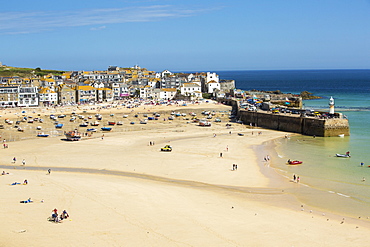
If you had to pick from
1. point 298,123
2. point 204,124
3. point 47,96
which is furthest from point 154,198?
point 47,96

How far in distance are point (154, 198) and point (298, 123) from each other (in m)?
28.1

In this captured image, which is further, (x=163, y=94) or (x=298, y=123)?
(x=163, y=94)

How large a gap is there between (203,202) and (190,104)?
47.8 m

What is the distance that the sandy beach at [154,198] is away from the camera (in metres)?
15.3

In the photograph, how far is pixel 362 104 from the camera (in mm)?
70562

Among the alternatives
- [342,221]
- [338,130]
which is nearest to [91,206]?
[342,221]

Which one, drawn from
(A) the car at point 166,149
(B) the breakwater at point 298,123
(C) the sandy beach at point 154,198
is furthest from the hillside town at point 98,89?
(A) the car at point 166,149

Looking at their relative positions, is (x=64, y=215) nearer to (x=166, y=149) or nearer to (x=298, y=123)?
(x=166, y=149)

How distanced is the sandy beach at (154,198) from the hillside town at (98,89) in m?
27.6

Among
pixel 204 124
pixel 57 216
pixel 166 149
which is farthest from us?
pixel 204 124

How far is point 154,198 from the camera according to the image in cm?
2036

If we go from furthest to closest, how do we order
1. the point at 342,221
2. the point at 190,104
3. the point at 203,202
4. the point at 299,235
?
1. the point at 190,104
2. the point at 203,202
3. the point at 342,221
4. the point at 299,235

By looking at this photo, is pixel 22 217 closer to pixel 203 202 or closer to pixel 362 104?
pixel 203 202

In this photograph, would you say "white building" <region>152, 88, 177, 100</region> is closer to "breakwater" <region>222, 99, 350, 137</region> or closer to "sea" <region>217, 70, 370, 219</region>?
"breakwater" <region>222, 99, 350, 137</region>
